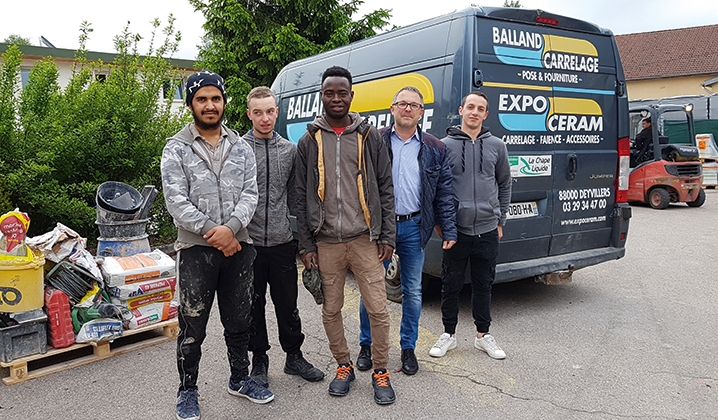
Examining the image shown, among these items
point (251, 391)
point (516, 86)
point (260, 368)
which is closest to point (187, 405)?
point (251, 391)

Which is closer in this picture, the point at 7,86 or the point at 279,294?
the point at 279,294

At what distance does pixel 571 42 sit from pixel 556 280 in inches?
85.2

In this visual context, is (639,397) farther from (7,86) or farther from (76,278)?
(7,86)

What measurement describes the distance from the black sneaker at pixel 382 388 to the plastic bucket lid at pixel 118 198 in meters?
2.86

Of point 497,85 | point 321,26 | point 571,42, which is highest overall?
point 321,26

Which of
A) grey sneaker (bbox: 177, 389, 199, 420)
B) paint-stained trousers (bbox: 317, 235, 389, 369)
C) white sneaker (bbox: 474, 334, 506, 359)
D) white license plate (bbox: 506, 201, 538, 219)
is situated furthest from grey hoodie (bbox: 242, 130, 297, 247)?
white license plate (bbox: 506, 201, 538, 219)

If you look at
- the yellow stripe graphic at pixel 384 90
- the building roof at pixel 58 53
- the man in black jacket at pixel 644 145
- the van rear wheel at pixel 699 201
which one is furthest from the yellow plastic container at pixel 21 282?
the building roof at pixel 58 53

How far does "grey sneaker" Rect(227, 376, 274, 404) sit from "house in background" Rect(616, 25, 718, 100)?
32807 millimetres

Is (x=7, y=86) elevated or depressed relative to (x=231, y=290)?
elevated

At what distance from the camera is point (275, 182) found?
10.6 ft

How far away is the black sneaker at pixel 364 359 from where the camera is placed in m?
3.65

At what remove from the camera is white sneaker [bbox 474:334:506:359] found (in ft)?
12.7

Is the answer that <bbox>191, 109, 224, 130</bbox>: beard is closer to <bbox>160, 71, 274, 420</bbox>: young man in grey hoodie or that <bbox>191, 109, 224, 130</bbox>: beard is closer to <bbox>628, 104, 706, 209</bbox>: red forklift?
<bbox>160, 71, 274, 420</bbox>: young man in grey hoodie

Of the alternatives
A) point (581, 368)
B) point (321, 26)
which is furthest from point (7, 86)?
point (321, 26)
